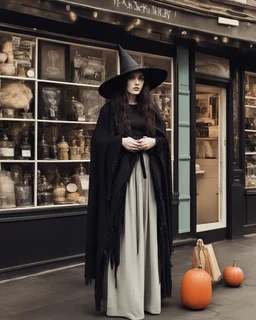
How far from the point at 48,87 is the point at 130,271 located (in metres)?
3.14

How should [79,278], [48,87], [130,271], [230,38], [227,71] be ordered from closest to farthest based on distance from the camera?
[130,271], [79,278], [48,87], [230,38], [227,71]

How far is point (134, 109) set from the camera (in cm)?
502

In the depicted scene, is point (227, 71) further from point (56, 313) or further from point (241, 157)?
point (56, 313)

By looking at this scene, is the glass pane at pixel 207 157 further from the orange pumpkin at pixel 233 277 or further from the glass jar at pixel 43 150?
the orange pumpkin at pixel 233 277

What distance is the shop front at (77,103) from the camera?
6.55 metres

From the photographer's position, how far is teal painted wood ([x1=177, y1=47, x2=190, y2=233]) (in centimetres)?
846

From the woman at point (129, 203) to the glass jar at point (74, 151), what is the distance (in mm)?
2321

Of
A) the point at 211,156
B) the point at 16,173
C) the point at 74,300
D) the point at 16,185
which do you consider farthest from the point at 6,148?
the point at 211,156

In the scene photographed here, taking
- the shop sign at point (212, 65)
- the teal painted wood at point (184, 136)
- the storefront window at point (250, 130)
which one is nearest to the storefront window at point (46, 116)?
the teal painted wood at point (184, 136)

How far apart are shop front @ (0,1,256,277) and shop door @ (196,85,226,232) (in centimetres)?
4

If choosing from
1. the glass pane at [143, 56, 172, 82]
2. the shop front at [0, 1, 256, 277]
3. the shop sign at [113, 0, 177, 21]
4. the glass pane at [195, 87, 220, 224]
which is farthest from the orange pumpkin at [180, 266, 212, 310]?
the glass pane at [195, 87, 220, 224]

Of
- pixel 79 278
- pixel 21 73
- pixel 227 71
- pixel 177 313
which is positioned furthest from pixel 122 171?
pixel 227 71

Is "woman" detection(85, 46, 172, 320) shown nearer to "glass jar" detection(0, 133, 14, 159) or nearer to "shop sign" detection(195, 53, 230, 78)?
"glass jar" detection(0, 133, 14, 159)

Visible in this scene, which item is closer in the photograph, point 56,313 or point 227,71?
point 56,313
